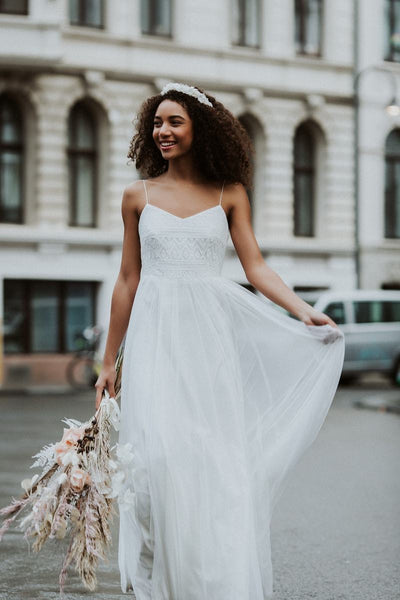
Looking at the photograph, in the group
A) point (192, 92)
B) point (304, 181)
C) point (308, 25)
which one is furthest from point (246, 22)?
point (192, 92)

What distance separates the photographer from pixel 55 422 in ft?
44.8

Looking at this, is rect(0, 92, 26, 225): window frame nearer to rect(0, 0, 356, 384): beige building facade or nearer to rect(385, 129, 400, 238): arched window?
rect(0, 0, 356, 384): beige building facade

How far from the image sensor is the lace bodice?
4.14m

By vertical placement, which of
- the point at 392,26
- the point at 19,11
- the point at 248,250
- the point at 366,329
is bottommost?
the point at 366,329

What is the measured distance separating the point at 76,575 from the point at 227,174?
2180 mm

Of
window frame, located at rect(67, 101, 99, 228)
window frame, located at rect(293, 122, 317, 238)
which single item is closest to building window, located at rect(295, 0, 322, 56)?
window frame, located at rect(293, 122, 317, 238)

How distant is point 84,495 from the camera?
13.2 feet

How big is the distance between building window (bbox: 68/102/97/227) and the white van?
6.53 m

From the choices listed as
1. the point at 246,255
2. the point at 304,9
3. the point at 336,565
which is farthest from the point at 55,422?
the point at 304,9

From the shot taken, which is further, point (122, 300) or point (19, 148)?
point (19, 148)

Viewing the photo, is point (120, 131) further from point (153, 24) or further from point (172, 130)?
point (172, 130)

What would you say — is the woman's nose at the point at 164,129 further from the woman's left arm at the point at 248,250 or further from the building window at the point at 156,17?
the building window at the point at 156,17

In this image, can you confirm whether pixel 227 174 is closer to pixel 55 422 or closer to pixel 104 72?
pixel 55 422

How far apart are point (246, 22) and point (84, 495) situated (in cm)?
2444
